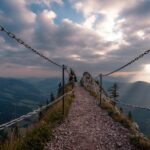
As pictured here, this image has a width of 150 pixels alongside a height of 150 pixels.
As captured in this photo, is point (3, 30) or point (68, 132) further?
point (68, 132)

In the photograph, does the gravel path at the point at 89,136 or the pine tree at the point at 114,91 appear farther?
the pine tree at the point at 114,91

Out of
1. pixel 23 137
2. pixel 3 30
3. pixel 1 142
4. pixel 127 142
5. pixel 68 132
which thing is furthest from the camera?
pixel 68 132

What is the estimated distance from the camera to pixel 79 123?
49.3 ft

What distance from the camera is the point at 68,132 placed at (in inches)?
498

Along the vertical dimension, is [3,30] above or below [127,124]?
above

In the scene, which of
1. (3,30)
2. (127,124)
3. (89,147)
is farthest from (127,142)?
(3,30)

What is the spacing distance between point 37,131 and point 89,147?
207cm

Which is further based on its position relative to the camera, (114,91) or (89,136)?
(114,91)

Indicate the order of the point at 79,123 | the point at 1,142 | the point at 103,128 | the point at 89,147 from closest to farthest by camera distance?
the point at 1,142
the point at 89,147
the point at 103,128
the point at 79,123

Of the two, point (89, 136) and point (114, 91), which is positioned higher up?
point (114, 91)

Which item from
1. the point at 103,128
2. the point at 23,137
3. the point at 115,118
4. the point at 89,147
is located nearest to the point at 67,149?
the point at 89,147

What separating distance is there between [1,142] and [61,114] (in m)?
7.39

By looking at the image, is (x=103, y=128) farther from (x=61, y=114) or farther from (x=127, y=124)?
(x=61, y=114)

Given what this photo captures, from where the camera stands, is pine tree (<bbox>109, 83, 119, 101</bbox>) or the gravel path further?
pine tree (<bbox>109, 83, 119, 101</bbox>)
